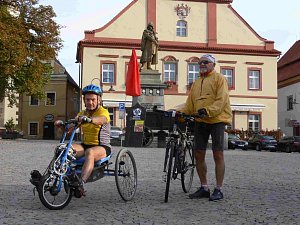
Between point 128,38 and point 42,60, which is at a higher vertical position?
point 128,38

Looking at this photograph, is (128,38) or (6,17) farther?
(128,38)

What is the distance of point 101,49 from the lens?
4659 cm

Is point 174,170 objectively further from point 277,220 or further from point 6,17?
point 6,17

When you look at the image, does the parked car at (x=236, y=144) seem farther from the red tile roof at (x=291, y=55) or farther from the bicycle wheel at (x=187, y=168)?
the bicycle wheel at (x=187, y=168)

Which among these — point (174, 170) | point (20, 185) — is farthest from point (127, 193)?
point (20, 185)

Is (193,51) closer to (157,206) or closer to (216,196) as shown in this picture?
(216,196)

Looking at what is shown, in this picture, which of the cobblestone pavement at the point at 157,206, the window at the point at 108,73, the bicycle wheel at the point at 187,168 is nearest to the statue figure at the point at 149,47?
the cobblestone pavement at the point at 157,206

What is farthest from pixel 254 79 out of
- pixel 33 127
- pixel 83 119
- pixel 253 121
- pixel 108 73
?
pixel 83 119

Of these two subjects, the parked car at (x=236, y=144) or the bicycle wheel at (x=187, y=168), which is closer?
the bicycle wheel at (x=187, y=168)

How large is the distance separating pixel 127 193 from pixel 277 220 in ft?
6.95

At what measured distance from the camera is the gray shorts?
267 inches

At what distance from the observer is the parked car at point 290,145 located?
3288cm

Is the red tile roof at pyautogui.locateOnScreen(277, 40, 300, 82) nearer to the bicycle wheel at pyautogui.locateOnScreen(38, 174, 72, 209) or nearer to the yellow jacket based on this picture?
the yellow jacket

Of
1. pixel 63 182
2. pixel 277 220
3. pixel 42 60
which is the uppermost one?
pixel 42 60
